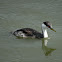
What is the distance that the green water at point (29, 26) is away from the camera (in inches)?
442

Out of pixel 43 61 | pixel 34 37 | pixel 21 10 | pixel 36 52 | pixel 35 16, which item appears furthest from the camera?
pixel 21 10

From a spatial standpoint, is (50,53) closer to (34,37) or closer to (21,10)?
(34,37)

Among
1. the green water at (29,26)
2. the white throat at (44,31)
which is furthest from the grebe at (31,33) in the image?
the green water at (29,26)

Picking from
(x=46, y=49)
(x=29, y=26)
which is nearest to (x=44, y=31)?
(x=46, y=49)

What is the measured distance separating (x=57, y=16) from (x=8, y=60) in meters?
7.02

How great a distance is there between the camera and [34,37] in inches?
542

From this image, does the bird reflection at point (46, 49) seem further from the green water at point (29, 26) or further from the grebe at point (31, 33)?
the grebe at point (31, 33)

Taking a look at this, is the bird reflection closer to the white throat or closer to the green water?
the green water

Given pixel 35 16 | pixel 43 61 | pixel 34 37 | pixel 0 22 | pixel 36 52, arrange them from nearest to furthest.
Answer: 1. pixel 43 61
2. pixel 36 52
3. pixel 34 37
4. pixel 0 22
5. pixel 35 16

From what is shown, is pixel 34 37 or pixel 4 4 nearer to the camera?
pixel 34 37

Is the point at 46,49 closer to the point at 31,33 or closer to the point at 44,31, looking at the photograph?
the point at 44,31

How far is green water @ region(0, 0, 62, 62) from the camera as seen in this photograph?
36.8 feet

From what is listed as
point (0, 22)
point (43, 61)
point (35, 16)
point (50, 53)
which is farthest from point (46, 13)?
point (43, 61)

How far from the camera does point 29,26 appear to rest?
601 inches
